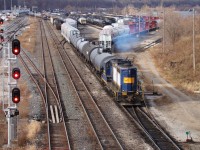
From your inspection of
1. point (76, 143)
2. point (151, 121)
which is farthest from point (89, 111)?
point (76, 143)

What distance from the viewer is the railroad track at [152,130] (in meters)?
19.4

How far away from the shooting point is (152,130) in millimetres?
21766

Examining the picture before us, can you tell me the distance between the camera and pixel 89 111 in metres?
25.5

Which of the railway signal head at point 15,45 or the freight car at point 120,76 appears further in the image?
the freight car at point 120,76

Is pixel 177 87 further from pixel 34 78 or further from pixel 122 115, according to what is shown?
pixel 34 78

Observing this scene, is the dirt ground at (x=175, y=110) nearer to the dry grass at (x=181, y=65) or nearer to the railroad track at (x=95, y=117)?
the dry grass at (x=181, y=65)

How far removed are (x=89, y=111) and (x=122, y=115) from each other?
85.2 inches

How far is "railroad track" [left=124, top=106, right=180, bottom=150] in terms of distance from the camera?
1936 cm

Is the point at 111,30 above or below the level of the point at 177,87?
above

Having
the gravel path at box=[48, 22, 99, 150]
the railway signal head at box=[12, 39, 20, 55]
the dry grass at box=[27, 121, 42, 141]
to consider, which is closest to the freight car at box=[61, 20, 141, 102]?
the gravel path at box=[48, 22, 99, 150]

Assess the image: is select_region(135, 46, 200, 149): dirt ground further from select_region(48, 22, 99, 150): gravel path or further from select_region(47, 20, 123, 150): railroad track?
select_region(48, 22, 99, 150): gravel path

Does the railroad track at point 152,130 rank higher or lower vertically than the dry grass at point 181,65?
lower

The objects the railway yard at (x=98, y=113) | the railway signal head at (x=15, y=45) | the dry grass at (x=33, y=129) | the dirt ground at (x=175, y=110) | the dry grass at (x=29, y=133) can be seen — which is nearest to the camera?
the railway signal head at (x=15, y=45)

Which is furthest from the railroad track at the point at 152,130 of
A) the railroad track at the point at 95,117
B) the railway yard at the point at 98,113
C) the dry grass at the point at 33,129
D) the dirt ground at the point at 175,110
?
the dry grass at the point at 33,129
